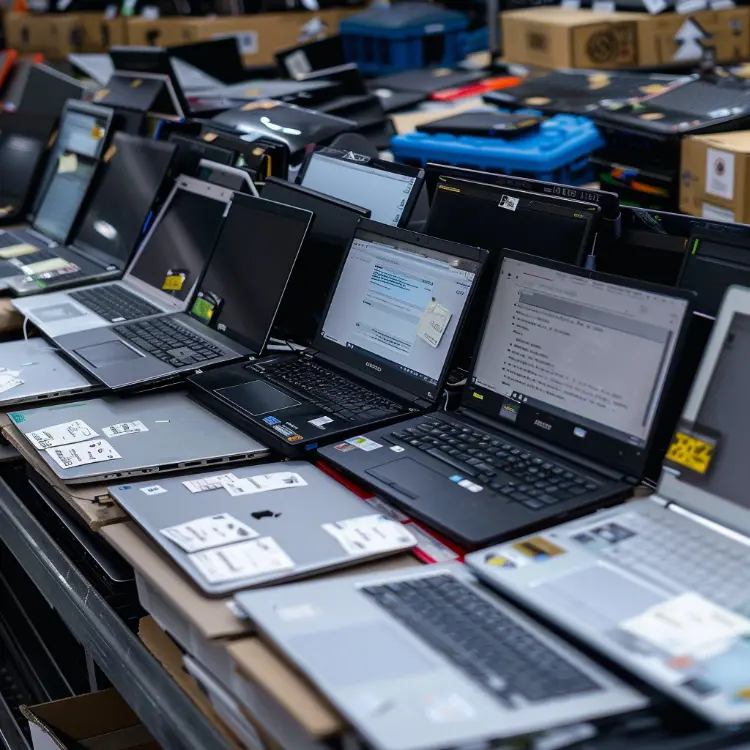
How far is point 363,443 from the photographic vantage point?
1738 millimetres

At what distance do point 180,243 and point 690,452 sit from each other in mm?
1467

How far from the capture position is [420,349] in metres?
1.88

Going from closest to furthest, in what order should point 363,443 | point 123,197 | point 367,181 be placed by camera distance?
1. point 363,443
2. point 367,181
3. point 123,197

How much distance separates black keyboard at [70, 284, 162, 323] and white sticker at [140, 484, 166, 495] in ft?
2.70

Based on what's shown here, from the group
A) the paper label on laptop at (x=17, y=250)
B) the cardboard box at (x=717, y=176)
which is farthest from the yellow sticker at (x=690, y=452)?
the paper label on laptop at (x=17, y=250)

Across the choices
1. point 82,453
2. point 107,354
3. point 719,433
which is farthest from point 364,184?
point 719,433

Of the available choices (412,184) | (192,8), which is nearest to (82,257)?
(412,184)

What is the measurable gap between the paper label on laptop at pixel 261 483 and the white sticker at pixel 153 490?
3.7 inches

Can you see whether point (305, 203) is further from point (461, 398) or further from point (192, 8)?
point (192, 8)

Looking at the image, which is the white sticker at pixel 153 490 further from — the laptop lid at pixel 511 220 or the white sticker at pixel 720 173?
the white sticker at pixel 720 173

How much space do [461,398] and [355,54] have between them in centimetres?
319

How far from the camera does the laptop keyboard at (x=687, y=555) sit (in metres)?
1.27

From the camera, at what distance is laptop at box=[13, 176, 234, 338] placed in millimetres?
2408

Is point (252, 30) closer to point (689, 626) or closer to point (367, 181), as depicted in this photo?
point (367, 181)
